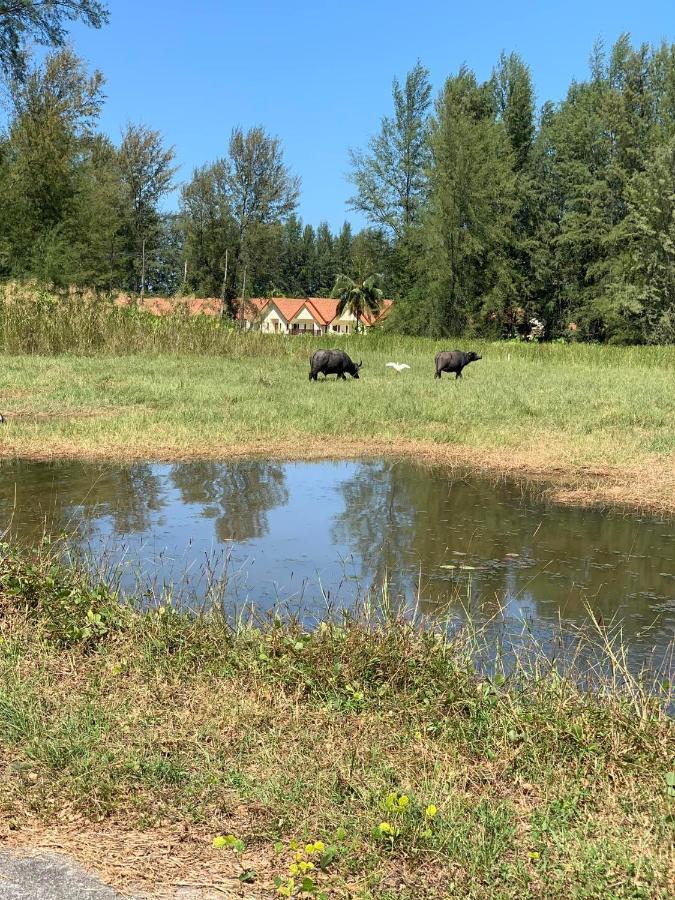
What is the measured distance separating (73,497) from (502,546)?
4.41 m

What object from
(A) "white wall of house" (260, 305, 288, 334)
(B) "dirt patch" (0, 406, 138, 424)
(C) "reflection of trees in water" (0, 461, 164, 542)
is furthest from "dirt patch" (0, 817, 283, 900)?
(A) "white wall of house" (260, 305, 288, 334)

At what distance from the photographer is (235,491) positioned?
9.45 meters

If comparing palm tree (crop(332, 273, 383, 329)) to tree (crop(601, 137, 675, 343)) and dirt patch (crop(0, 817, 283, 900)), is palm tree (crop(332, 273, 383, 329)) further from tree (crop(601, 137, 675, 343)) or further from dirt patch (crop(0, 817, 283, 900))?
dirt patch (crop(0, 817, 283, 900))

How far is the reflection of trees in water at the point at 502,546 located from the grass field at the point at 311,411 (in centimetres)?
96

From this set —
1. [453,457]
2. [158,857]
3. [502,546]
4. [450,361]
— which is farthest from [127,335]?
[158,857]

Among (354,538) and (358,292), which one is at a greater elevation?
(358,292)

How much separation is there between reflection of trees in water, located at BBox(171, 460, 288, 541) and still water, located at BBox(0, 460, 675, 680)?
0.07 feet

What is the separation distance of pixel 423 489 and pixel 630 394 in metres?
8.78

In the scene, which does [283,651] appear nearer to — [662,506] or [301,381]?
[662,506]

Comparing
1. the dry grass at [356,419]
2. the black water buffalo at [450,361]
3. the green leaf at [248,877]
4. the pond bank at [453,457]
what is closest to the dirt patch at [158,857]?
the green leaf at [248,877]

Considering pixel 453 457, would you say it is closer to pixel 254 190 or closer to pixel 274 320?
pixel 254 190

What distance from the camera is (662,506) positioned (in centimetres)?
857

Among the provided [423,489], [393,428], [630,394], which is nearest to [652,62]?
[630,394]

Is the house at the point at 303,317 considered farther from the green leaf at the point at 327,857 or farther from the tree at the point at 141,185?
the green leaf at the point at 327,857
